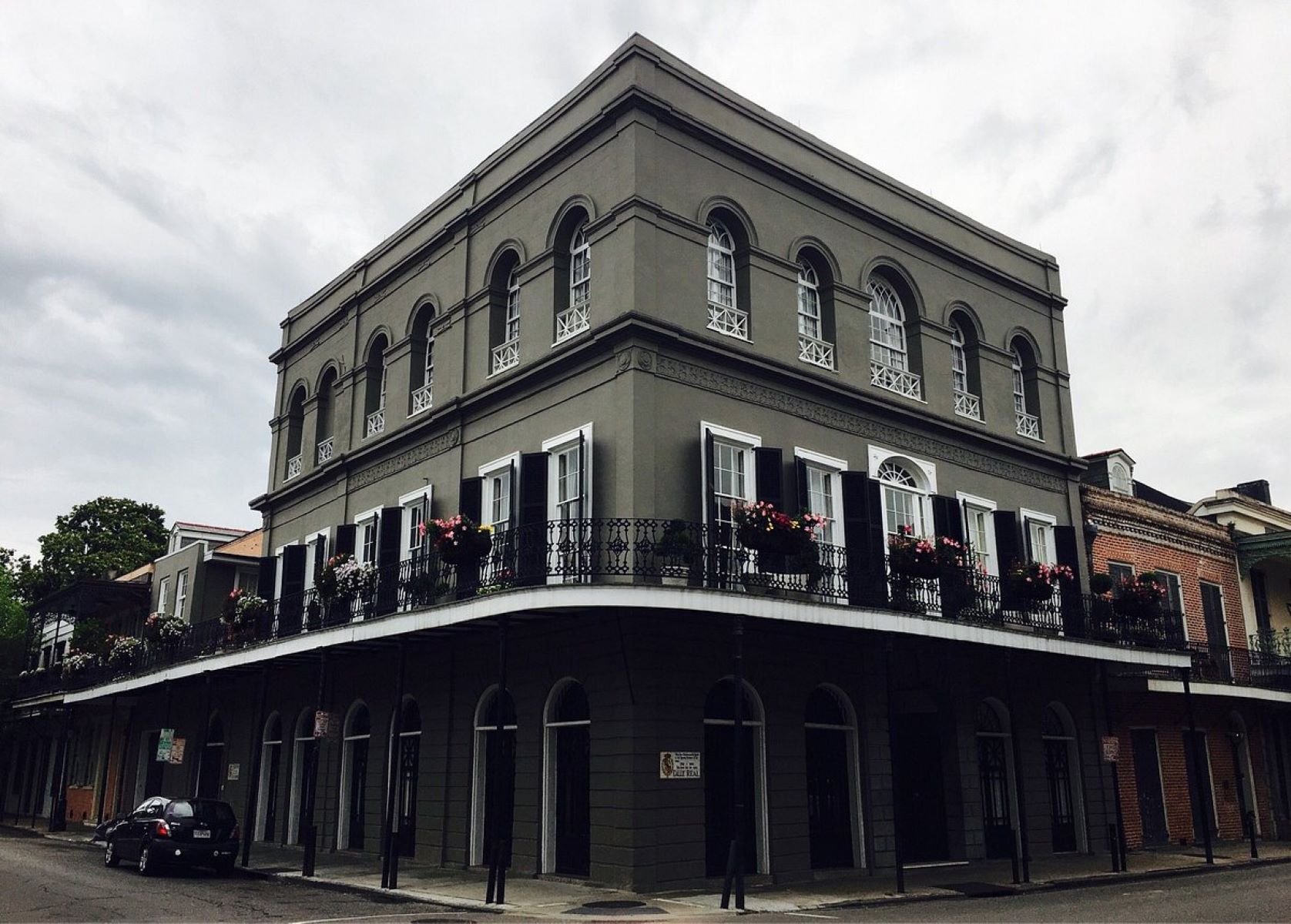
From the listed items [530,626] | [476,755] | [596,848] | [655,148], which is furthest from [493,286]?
[596,848]

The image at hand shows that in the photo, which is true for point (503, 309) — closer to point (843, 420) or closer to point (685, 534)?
point (843, 420)

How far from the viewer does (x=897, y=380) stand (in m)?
19.5

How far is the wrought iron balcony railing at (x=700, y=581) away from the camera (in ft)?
46.5

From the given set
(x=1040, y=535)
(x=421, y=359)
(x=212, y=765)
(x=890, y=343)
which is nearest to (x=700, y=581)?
(x=890, y=343)

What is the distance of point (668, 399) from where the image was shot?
616 inches

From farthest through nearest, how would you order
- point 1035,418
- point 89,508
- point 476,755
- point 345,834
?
point 89,508 < point 1035,418 < point 345,834 < point 476,755

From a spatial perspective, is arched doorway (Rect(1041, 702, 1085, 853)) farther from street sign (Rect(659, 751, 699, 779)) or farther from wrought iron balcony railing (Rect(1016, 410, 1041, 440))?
street sign (Rect(659, 751, 699, 779))

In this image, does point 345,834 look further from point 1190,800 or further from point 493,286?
point 1190,800

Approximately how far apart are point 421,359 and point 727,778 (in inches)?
409

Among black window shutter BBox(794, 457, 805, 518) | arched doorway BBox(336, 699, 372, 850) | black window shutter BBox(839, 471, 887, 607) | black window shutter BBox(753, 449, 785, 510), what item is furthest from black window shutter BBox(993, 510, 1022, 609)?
arched doorway BBox(336, 699, 372, 850)

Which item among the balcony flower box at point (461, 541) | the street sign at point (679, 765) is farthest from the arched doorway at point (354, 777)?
the street sign at point (679, 765)

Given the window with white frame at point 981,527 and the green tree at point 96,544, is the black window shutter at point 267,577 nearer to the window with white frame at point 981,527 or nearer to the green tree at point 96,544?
the window with white frame at point 981,527

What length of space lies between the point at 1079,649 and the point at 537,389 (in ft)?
32.4

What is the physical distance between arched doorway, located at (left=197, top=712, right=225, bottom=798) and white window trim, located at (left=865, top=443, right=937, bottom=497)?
53.7ft
